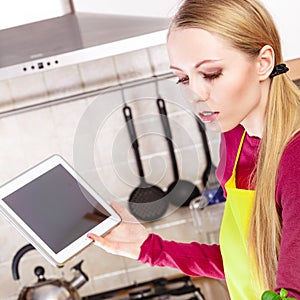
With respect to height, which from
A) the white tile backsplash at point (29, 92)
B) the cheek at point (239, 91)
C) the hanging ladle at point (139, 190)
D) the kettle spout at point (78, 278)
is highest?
the cheek at point (239, 91)

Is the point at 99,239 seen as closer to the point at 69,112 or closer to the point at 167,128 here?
the point at 167,128

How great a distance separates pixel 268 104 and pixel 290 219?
0.68 ft

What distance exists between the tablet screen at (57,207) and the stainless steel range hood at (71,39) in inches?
20.2

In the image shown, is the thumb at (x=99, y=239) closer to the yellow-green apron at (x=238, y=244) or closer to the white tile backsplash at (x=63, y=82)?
the yellow-green apron at (x=238, y=244)

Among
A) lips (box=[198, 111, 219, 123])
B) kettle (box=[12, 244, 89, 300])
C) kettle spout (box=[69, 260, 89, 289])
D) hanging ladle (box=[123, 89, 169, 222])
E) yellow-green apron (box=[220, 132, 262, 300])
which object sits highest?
lips (box=[198, 111, 219, 123])

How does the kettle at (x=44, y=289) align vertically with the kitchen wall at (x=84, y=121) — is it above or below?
below

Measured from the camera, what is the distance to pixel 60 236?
146 cm

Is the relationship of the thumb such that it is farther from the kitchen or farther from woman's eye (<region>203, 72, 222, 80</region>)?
the kitchen

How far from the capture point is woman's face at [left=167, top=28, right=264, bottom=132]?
112 centimetres

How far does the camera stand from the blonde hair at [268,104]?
3.73ft

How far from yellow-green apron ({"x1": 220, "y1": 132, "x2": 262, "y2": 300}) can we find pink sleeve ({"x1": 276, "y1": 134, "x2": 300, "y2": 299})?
166 mm

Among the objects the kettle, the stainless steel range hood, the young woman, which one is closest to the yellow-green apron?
the young woman

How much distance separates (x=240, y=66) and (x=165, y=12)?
2.87 feet

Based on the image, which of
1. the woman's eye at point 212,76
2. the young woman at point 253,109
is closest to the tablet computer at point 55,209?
the young woman at point 253,109
